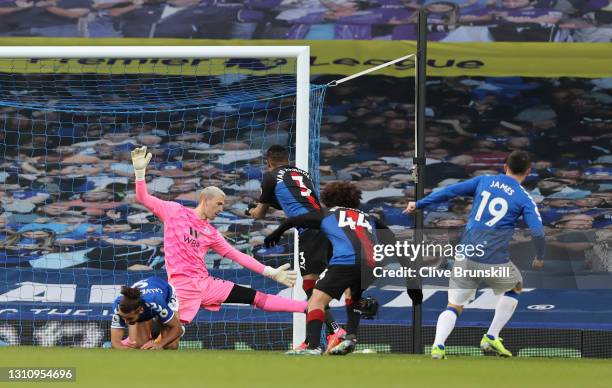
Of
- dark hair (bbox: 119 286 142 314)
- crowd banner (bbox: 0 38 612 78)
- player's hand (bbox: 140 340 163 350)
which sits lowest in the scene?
player's hand (bbox: 140 340 163 350)

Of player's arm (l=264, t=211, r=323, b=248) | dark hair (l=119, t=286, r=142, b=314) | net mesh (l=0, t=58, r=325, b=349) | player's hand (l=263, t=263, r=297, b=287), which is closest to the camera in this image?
dark hair (l=119, t=286, r=142, b=314)

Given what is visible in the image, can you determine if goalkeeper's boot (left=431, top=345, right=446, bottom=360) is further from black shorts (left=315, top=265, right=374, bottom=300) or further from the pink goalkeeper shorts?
the pink goalkeeper shorts

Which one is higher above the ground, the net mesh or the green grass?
the net mesh

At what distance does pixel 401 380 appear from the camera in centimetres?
646

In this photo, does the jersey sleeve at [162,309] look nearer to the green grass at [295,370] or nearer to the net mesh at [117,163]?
the green grass at [295,370]

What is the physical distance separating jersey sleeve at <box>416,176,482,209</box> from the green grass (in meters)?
1.18

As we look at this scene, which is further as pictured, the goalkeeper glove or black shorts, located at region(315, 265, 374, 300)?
the goalkeeper glove

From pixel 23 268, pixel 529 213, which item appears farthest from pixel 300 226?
pixel 23 268

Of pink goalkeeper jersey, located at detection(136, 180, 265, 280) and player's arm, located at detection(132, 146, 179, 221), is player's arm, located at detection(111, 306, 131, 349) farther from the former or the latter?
player's arm, located at detection(132, 146, 179, 221)

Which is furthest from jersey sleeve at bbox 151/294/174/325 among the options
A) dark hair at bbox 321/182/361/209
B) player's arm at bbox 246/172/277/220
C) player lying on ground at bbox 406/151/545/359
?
player lying on ground at bbox 406/151/545/359

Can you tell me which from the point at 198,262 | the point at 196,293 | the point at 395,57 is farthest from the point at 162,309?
the point at 395,57

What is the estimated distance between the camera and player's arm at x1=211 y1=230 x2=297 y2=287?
9.39 meters

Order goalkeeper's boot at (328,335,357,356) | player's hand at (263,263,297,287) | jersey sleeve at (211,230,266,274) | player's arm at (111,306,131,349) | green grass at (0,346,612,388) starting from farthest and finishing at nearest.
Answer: jersey sleeve at (211,230,266,274), player's hand at (263,263,297,287), player's arm at (111,306,131,349), goalkeeper's boot at (328,335,357,356), green grass at (0,346,612,388)

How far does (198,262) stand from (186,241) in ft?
0.82
